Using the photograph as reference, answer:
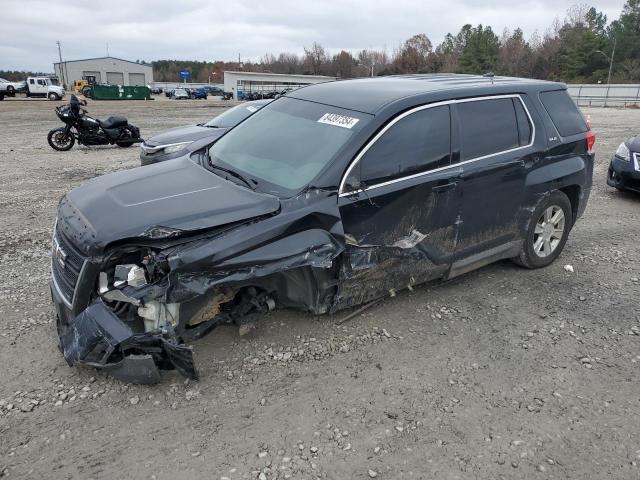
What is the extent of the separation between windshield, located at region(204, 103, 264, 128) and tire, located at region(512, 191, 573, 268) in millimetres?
6176

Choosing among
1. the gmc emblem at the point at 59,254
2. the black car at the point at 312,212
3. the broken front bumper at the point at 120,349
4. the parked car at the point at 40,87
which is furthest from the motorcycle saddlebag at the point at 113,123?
the parked car at the point at 40,87

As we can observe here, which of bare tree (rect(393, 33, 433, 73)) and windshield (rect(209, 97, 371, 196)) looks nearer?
windshield (rect(209, 97, 371, 196))

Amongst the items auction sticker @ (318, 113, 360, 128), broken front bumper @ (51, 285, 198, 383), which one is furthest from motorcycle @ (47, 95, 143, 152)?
broken front bumper @ (51, 285, 198, 383)

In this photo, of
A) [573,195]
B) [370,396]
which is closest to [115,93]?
[573,195]

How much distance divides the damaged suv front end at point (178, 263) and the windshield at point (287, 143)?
0.12 ft

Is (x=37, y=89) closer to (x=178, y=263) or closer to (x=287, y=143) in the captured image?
(x=287, y=143)

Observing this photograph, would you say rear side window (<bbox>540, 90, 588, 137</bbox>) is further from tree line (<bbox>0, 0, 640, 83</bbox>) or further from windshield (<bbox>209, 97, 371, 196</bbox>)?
tree line (<bbox>0, 0, 640, 83</bbox>)

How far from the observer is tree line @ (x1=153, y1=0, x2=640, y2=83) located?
72.9m

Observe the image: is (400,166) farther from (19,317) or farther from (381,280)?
(19,317)

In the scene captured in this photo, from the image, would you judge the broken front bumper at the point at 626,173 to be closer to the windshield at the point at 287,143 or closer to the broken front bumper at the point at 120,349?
the windshield at the point at 287,143

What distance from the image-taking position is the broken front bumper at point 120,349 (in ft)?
9.53

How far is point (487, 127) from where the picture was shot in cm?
417

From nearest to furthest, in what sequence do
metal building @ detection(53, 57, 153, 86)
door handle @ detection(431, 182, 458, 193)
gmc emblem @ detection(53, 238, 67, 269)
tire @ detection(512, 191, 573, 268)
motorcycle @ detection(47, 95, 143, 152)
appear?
gmc emblem @ detection(53, 238, 67, 269)
door handle @ detection(431, 182, 458, 193)
tire @ detection(512, 191, 573, 268)
motorcycle @ detection(47, 95, 143, 152)
metal building @ detection(53, 57, 153, 86)

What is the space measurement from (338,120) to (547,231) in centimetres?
251
